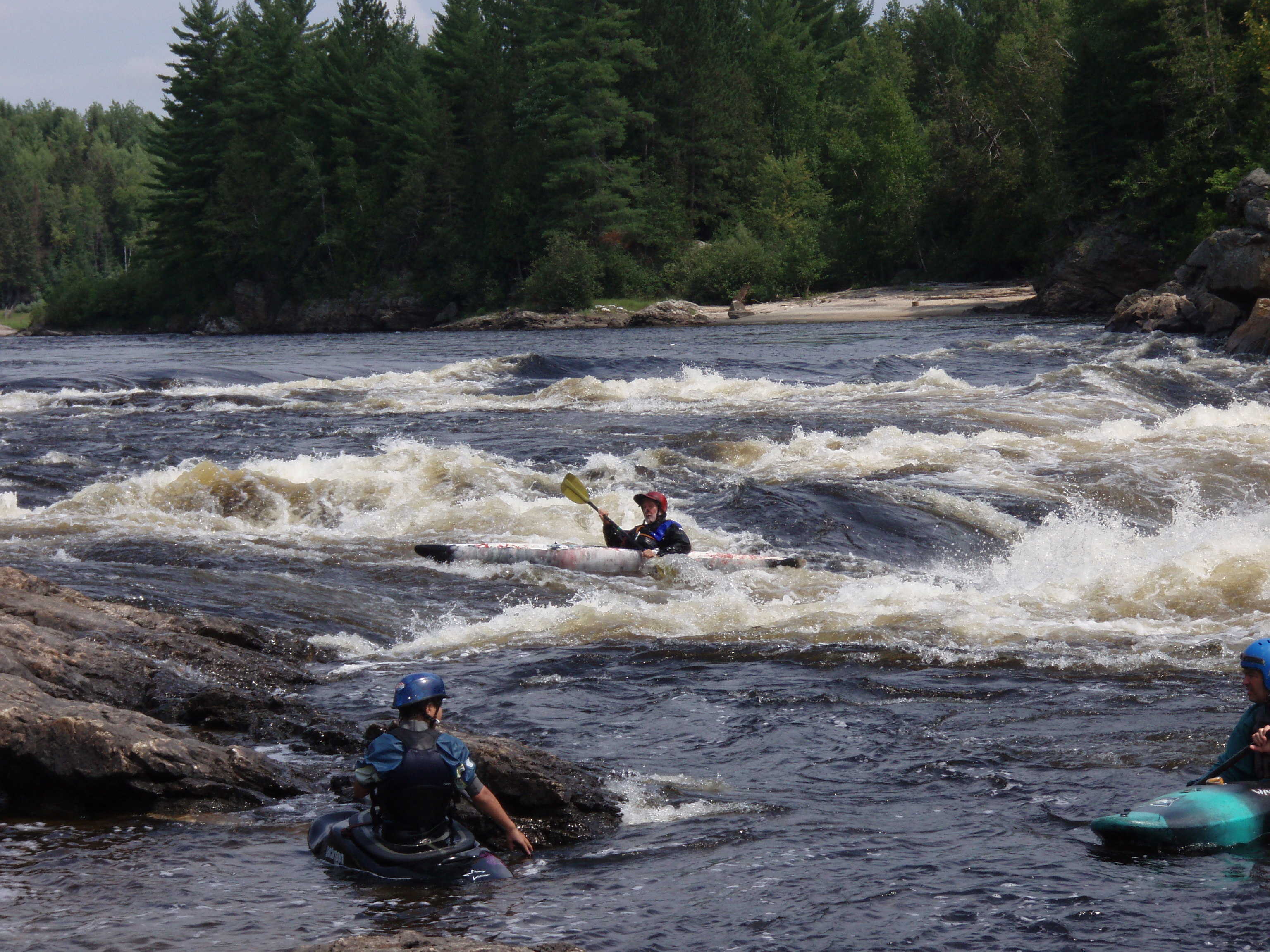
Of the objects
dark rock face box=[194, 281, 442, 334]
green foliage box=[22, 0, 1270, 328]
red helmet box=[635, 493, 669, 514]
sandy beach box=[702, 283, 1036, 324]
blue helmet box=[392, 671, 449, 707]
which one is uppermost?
green foliage box=[22, 0, 1270, 328]

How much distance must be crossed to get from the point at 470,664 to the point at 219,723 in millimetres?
1901

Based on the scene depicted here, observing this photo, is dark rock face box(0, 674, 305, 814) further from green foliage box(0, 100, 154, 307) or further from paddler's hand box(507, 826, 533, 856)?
green foliage box(0, 100, 154, 307)

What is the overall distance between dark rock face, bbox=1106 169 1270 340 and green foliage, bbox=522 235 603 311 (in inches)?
970

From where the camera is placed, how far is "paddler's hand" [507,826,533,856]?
16.2 ft

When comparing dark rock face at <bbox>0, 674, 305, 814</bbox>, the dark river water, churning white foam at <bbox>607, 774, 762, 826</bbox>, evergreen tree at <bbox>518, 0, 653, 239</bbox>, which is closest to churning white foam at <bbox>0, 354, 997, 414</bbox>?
the dark river water

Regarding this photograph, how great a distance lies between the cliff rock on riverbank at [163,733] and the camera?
523 centimetres

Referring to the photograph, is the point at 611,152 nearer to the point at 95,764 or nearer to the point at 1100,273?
the point at 1100,273

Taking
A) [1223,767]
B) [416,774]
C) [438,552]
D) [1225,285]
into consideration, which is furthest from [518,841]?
[1225,285]

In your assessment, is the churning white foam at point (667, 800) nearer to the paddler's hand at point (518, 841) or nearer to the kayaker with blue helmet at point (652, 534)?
the paddler's hand at point (518, 841)

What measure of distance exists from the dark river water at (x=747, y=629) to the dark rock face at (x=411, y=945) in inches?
19.4

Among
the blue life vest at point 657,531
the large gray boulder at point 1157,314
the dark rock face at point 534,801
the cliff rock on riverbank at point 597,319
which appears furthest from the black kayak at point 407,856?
the cliff rock on riverbank at point 597,319

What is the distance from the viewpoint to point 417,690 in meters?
4.79

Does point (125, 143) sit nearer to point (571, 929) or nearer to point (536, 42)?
point (536, 42)

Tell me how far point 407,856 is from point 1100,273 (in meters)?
35.8
